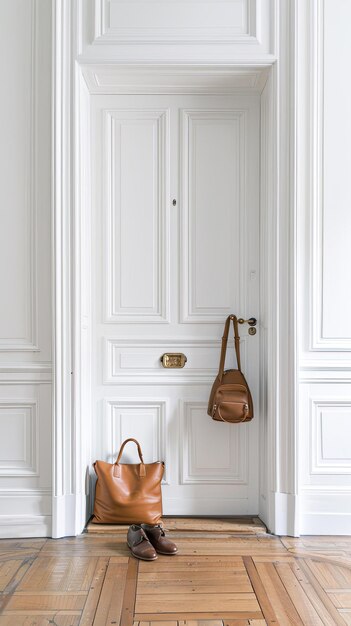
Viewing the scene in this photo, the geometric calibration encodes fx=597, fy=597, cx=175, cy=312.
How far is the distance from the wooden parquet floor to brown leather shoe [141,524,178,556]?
0.04 metres

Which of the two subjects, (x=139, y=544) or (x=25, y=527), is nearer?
(x=139, y=544)

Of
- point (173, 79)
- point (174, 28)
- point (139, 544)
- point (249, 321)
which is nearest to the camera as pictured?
point (139, 544)

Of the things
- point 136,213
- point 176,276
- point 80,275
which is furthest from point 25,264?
point 176,276

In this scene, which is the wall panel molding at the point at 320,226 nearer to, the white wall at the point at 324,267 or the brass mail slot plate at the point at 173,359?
the white wall at the point at 324,267

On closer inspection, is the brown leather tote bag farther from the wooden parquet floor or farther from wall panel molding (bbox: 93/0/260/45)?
wall panel molding (bbox: 93/0/260/45)

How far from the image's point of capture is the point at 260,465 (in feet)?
10.2

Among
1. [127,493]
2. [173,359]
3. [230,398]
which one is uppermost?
[173,359]

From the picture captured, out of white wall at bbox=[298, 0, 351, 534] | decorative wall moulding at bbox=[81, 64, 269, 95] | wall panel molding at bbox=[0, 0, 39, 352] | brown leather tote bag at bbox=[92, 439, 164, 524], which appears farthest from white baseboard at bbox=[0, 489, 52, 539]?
decorative wall moulding at bbox=[81, 64, 269, 95]

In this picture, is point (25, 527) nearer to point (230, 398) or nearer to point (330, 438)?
point (230, 398)

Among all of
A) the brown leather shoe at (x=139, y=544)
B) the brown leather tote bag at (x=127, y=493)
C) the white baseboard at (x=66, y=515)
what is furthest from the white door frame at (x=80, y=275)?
the brown leather shoe at (x=139, y=544)

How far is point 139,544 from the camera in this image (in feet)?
8.61

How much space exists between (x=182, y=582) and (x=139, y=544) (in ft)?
1.09

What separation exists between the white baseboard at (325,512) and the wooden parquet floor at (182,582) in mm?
60

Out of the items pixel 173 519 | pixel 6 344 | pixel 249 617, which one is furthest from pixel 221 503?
pixel 6 344
